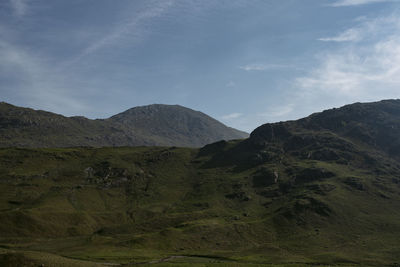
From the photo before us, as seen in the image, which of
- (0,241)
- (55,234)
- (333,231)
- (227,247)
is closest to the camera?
(0,241)

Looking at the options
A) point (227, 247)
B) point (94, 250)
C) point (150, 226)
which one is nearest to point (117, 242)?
point (94, 250)

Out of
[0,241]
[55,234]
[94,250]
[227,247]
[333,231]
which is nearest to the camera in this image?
[94,250]

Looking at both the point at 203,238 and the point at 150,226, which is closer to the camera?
the point at 203,238

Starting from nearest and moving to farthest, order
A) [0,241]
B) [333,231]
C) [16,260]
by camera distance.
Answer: [16,260] < [0,241] < [333,231]

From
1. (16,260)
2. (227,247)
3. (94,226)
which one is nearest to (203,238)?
(227,247)

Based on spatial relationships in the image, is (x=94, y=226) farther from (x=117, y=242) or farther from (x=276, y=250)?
(x=276, y=250)

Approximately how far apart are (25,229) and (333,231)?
6376 inches

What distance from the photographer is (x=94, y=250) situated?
13538 centimetres

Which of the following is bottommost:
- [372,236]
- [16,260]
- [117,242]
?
[372,236]

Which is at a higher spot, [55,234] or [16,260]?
[16,260]

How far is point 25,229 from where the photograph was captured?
565ft

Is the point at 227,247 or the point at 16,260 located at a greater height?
the point at 16,260

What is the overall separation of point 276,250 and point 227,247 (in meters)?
23.7

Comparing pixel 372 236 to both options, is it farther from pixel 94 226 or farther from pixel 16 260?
pixel 16 260
